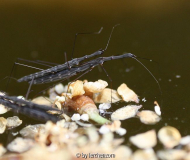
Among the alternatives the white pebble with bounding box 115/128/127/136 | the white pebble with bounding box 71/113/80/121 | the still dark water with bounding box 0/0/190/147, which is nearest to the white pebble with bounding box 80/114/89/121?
the white pebble with bounding box 71/113/80/121

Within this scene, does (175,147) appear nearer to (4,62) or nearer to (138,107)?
(138,107)

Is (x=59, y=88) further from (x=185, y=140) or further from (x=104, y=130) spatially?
(x=185, y=140)

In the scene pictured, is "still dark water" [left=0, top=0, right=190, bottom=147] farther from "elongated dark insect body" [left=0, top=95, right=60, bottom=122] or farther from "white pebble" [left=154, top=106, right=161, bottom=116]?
"elongated dark insect body" [left=0, top=95, right=60, bottom=122]

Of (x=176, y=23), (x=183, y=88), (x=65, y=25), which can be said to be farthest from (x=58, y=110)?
(x=176, y=23)

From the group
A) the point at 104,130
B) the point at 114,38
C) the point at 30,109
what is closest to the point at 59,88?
the point at 30,109

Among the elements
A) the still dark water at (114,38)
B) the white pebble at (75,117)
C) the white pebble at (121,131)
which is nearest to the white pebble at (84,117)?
the white pebble at (75,117)
